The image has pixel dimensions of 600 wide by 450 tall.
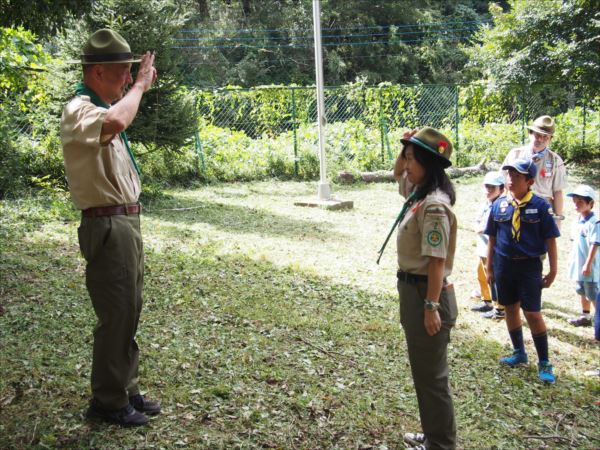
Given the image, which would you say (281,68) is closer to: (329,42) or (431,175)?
(329,42)

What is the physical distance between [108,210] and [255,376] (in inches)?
68.7

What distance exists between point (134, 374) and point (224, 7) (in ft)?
89.2

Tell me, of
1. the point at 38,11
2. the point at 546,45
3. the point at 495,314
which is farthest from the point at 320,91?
the point at 546,45

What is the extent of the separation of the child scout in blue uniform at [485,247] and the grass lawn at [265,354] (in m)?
0.19

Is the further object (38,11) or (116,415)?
(38,11)

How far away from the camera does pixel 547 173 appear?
5918 millimetres

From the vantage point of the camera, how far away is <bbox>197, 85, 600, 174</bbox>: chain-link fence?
15.9m

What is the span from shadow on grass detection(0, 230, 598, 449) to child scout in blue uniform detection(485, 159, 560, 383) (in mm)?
555

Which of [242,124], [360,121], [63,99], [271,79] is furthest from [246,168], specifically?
[271,79]

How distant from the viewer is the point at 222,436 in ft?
11.5

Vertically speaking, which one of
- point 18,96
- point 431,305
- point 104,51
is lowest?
point 431,305

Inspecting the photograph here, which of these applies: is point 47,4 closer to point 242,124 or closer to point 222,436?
point 222,436

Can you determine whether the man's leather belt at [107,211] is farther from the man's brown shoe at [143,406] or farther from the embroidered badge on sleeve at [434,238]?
the embroidered badge on sleeve at [434,238]

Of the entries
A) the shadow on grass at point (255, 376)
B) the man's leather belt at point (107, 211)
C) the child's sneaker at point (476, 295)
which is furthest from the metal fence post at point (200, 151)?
the man's leather belt at point (107, 211)
